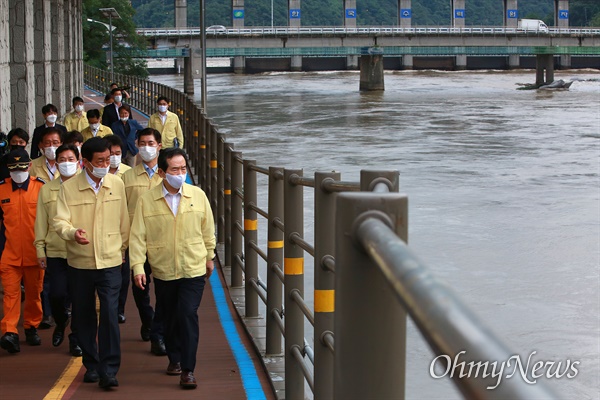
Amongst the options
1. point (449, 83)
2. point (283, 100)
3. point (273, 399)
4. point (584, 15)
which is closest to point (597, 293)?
point (273, 399)

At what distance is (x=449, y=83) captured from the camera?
103750 mm

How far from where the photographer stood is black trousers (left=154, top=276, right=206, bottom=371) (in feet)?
24.5

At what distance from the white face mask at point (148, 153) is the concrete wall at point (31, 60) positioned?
9.60 metres

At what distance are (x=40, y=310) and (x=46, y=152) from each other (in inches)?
60.7

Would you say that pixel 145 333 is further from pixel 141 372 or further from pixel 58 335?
pixel 141 372

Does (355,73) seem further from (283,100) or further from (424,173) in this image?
(424,173)

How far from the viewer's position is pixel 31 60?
22.6 metres

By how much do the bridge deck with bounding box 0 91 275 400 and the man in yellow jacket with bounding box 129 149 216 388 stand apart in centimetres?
31

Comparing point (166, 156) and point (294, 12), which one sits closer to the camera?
point (166, 156)

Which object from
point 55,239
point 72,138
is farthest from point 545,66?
point 55,239

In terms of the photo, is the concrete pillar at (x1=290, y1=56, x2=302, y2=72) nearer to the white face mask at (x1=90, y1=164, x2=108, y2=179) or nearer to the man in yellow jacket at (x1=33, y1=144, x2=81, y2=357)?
the man in yellow jacket at (x1=33, y1=144, x2=81, y2=357)

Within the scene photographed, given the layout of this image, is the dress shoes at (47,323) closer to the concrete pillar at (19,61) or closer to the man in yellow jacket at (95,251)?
the man in yellow jacket at (95,251)

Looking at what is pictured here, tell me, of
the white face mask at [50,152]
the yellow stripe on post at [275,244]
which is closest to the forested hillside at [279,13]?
the white face mask at [50,152]

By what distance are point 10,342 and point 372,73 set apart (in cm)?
8204
